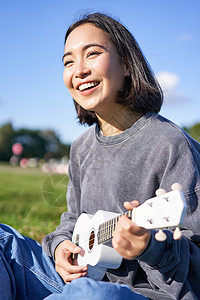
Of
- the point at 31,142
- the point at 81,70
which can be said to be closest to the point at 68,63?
the point at 81,70

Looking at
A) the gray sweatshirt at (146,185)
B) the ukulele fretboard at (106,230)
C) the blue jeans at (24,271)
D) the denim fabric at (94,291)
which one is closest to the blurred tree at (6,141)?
the gray sweatshirt at (146,185)

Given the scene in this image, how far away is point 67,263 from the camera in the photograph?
6.96 feet

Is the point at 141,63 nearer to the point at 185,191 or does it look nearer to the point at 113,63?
the point at 113,63

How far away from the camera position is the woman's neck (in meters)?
2.26

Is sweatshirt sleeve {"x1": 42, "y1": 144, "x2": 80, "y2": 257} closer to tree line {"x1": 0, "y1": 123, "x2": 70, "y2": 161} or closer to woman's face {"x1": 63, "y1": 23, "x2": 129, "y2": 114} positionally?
woman's face {"x1": 63, "y1": 23, "x2": 129, "y2": 114}

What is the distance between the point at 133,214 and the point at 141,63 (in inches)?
44.3

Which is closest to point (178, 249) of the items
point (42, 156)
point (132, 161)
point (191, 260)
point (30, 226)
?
point (191, 260)

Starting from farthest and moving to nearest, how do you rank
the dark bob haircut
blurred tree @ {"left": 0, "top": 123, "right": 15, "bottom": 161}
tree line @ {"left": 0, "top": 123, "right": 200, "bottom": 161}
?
1. tree line @ {"left": 0, "top": 123, "right": 200, "bottom": 161}
2. blurred tree @ {"left": 0, "top": 123, "right": 15, "bottom": 161}
3. the dark bob haircut

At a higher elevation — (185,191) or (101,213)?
(185,191)

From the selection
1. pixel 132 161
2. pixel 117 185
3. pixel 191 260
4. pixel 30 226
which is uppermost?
pixel 132 161

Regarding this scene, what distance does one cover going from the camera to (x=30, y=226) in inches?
165

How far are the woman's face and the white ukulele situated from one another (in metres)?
0.69

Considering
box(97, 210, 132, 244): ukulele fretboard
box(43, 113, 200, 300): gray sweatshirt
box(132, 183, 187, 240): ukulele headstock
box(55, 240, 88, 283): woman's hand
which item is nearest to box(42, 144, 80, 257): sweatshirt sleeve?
box(43, 113, 200, 300): gray sweatshirt

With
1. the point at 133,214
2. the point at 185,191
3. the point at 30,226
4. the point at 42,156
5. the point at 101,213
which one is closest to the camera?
the point at 133,214
